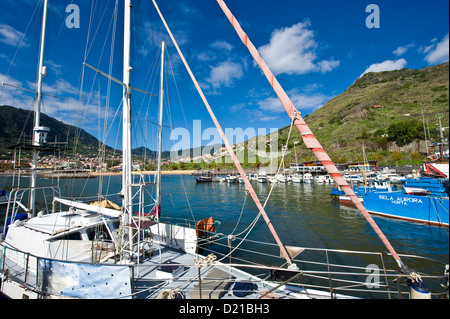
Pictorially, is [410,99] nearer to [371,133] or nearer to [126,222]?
[371,133]

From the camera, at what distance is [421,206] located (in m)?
17.2

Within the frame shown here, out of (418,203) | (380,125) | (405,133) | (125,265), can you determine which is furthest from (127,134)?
(380,125)

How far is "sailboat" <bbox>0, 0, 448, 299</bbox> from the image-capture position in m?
4.80

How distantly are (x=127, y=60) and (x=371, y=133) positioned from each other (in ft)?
306

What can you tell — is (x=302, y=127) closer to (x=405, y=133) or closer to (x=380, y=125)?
(x=405, y=133)

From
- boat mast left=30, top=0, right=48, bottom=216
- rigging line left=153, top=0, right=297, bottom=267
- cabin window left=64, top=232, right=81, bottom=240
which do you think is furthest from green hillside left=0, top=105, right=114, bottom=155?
rigging line left=153, top=0, right=297, bottom=267

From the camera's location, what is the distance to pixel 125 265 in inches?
181

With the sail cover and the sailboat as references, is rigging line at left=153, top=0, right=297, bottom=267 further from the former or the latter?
the sail cover

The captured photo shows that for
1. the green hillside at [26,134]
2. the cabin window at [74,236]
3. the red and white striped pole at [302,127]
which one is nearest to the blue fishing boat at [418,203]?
the red and white striped pole at [302,127]
